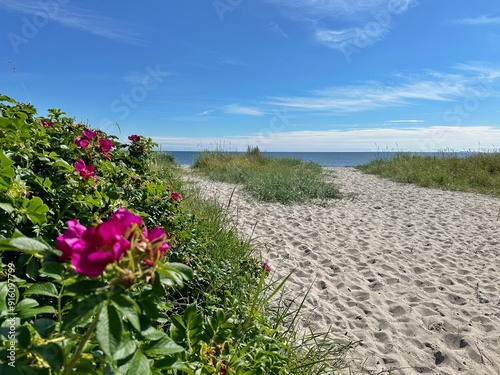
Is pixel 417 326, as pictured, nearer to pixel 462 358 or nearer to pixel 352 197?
pixel 462 358

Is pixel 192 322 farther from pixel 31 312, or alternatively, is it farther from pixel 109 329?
pixel 109 329

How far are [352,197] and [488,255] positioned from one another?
16.0 ft

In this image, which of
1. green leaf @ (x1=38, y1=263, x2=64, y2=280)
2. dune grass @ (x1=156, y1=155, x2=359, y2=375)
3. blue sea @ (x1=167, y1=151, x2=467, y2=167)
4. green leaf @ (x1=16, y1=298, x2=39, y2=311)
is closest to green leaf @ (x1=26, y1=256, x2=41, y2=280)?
green leaf @ (x1=16, y1=298, x2=39, y2=311)

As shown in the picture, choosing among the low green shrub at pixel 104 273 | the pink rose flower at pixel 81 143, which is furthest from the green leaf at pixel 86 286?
the pink rose flower at pixel 81 143

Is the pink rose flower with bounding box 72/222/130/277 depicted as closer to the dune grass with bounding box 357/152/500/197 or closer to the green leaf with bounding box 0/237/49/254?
the green leaf with bounding box 0/237/49/254

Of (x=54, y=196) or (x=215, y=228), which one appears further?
(x=215, y=228)

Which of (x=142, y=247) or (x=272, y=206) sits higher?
(x=142, y=247)

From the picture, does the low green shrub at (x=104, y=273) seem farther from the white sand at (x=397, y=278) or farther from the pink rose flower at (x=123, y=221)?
the white sand at (x=397, y=278)

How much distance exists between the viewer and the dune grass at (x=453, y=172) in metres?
12.7

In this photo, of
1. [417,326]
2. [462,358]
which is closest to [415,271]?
[417,326]

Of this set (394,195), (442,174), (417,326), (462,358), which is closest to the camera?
(462,358)

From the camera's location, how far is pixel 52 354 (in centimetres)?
87

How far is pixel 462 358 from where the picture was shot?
2873mm

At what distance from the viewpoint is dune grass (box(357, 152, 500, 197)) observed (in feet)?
41.8
